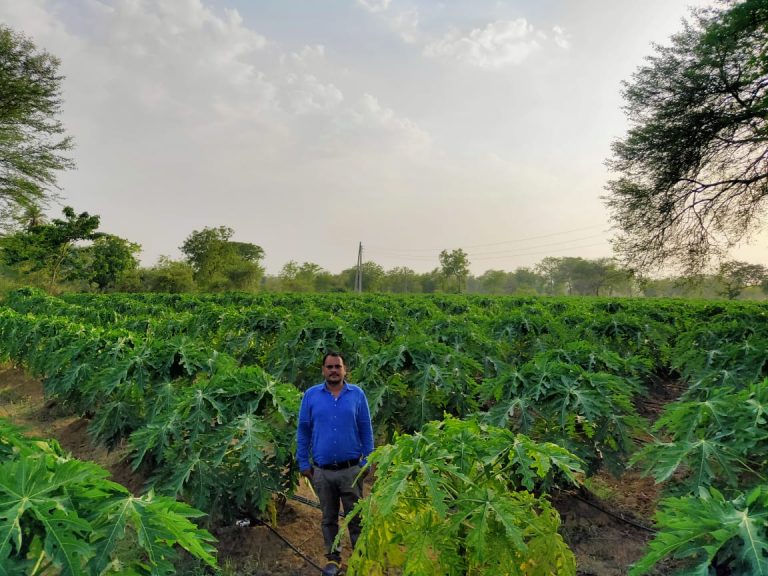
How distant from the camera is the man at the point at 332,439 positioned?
12.0 ft

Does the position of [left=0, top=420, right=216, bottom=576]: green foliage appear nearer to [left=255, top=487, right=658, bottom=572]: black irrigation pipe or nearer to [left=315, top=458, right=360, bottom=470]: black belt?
[left=315, top=458, right=360, bottom=470]: black belt

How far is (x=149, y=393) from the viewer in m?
5.07

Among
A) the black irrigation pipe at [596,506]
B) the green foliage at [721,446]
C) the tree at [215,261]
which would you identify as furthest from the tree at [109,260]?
the green foliage at [721,446]

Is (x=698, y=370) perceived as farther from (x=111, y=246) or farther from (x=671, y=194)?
(x=111, y=246)

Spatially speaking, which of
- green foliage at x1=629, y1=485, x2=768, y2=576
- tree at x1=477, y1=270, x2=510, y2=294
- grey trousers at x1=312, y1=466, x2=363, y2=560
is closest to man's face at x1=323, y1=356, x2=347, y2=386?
grey trousers at x1=312, y1=466, x2=363, y2=560

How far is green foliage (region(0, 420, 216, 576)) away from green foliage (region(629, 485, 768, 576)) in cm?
173

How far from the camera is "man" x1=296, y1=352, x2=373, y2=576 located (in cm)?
→ 367

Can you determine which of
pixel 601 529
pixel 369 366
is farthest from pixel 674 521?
pixel 369 366

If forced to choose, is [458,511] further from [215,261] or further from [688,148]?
[215,261]

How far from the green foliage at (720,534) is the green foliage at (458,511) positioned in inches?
18.9

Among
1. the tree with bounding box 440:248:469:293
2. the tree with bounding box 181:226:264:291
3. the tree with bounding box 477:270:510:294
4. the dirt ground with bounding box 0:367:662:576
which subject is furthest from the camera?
the tree with bounding box 477:270:510:294

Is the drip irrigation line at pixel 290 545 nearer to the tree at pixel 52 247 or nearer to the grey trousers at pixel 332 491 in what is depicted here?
the grey trousers at pixel 332 491

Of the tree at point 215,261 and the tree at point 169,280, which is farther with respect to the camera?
Answer: the tree at point 215,261

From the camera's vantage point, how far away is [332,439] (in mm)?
3662
